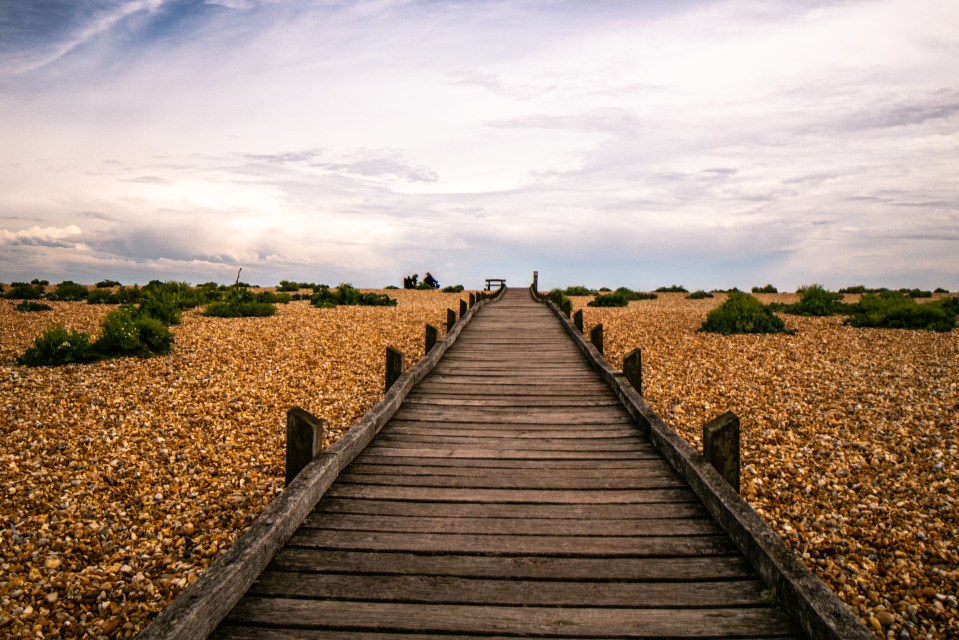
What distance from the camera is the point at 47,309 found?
18.9 metres

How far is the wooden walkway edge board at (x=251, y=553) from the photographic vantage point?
9.14 feet

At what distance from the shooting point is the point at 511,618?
3.12 metres

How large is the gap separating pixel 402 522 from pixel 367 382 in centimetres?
609

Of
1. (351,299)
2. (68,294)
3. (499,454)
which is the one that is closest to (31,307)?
(68,294)

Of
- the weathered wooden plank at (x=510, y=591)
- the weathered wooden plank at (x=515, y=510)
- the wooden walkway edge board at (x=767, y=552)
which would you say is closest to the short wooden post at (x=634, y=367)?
the wooden walkway edge board at (x=767, y=552)

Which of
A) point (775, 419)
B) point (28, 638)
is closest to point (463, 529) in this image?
point (28, 638)

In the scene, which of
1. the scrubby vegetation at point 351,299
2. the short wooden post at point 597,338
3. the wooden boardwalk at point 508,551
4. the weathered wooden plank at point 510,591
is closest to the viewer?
the wooden boardwalk at point 508,551

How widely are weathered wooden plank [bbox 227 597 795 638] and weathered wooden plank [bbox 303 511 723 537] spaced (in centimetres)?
84

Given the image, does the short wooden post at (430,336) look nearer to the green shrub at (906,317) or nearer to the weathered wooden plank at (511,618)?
the weathered wooden plank at (511,618)

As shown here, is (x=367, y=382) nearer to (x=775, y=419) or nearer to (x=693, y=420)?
(x=693, y=420)

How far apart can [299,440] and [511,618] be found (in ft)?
7.62

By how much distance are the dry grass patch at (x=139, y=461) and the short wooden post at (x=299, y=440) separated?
1.05 metres

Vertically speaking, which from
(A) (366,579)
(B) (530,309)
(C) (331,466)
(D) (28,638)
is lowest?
(D) (28,638)

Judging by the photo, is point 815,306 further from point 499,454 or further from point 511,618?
point 511,618
